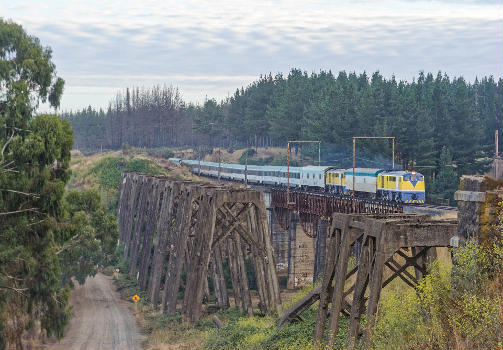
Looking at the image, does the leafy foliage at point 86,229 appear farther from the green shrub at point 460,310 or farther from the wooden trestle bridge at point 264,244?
the green shrub at point 460,310

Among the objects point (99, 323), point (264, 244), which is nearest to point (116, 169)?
point (99, 323)

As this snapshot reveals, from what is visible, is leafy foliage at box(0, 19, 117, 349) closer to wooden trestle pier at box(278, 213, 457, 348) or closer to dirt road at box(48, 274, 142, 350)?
dirt road at box(48, 274, 142, 350)

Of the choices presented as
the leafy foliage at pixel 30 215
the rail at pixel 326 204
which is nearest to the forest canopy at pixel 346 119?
the rail at pixel 326 204

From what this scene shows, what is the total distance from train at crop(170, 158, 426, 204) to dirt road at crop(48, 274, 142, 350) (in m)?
16.5

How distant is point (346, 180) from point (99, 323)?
1113 inches

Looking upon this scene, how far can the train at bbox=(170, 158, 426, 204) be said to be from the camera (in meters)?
49.1

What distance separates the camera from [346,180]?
5725 centimetres

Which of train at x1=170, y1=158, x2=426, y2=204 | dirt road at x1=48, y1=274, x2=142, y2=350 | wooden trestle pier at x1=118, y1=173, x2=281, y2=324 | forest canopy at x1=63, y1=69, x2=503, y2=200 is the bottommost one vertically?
dirt road at x1=48, y1=274, x2=142, y2=350

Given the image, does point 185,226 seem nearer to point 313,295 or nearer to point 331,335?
point 313,295

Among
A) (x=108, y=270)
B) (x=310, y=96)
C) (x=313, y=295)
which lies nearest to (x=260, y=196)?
(x=313, y=295)

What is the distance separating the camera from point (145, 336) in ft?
104

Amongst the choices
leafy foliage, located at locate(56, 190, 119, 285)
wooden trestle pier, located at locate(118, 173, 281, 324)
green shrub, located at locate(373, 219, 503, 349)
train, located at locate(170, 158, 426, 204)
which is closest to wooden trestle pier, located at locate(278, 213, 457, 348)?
green shrub, located at locate(373, 219, 503, 349)

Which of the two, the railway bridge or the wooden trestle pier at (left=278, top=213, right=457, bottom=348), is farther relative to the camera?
the railway bridge

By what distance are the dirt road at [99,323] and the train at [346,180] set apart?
16.5 meters
